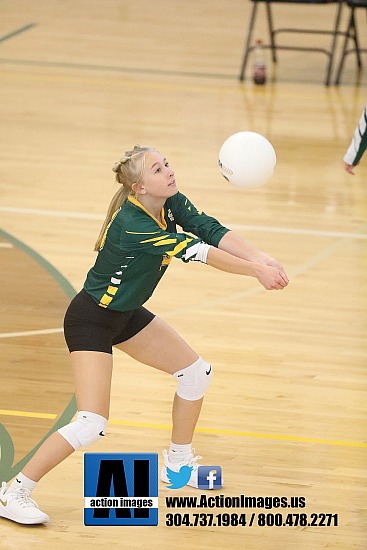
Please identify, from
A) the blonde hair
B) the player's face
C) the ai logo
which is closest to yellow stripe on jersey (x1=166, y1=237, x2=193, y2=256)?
the player's face

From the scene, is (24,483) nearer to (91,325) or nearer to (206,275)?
(91,325)

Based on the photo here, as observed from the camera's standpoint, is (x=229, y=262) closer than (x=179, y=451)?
Yes

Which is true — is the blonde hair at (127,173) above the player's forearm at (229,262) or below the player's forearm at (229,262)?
above

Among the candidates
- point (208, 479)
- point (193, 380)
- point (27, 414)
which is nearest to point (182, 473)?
point (208, 479)

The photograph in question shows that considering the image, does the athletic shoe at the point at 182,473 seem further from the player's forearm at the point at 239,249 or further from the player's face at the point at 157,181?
the player's face at the point at 157,181

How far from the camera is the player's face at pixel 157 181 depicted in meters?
4.20

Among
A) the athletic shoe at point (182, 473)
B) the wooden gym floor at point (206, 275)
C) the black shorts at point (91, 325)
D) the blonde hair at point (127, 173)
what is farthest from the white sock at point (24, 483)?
the blonde hair at point (127, 173)

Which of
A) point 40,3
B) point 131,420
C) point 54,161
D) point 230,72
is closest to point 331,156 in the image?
point 54,161

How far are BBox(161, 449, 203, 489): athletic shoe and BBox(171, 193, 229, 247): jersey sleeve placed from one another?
1.02 meters

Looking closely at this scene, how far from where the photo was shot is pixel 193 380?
455cm

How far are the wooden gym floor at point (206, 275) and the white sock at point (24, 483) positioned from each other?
0.17 m

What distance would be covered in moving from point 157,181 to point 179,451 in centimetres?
126

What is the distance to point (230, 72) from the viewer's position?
12594 mm

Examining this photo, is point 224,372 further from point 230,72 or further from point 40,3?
point 40,3
